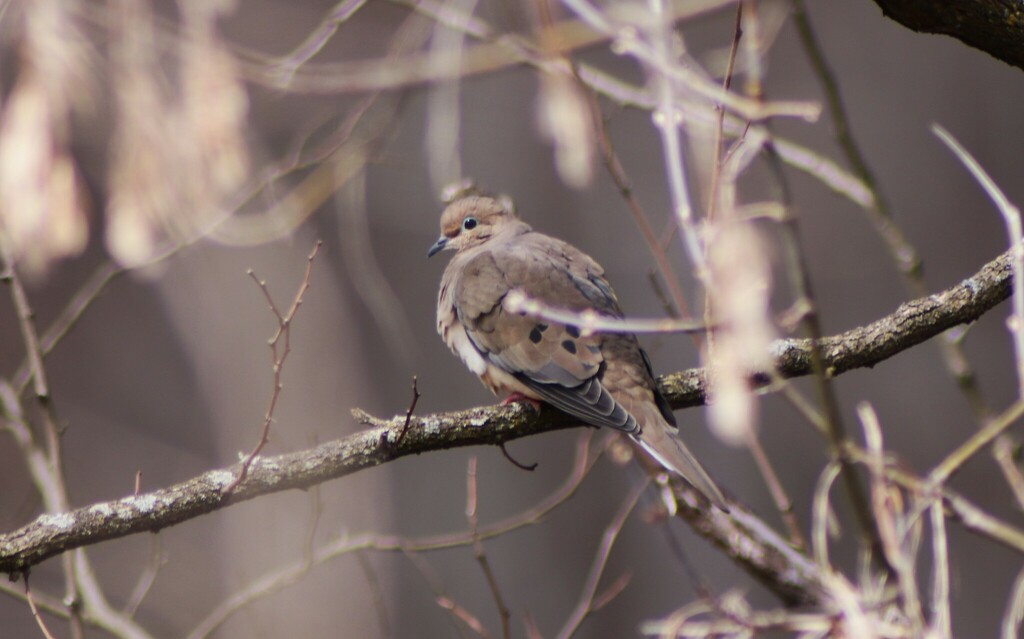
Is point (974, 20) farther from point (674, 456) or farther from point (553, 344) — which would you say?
point (553, 344)

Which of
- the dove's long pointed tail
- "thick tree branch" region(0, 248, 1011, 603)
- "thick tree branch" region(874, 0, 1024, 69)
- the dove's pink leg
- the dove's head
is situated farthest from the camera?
the dove's head

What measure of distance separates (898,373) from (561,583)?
2563mm

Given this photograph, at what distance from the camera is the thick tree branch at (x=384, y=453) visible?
2.45m

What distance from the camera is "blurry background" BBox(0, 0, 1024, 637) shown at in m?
6.64

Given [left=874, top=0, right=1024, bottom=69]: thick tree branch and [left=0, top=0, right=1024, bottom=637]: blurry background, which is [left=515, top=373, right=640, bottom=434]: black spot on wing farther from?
[left=0, top=0, right=1024, bottom=637]: blurry background

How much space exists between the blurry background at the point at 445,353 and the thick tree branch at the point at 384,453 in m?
3.61

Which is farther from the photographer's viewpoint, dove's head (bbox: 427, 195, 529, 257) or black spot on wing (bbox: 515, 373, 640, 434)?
dove's head (bbox: 427, 195, 529, 257)

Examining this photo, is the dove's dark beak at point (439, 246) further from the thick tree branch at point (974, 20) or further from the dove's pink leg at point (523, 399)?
the thick tree branch at point (974, 20)

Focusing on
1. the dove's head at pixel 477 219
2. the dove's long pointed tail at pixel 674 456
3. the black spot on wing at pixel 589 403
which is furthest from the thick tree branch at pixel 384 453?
the dove's head at pixel 477 219

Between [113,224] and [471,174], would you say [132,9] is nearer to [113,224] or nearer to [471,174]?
[113,224]

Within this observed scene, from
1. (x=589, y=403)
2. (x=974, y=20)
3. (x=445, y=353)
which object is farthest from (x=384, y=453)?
(x=445, y=353)

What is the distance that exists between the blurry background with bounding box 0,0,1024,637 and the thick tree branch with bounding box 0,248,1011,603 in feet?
11.8

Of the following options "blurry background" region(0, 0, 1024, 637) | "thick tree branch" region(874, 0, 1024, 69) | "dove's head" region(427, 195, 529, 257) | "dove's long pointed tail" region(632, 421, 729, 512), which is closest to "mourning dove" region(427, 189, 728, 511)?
"dove's long pointed tail" region(632, 421, 729, 512)

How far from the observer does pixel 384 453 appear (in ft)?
8.52
